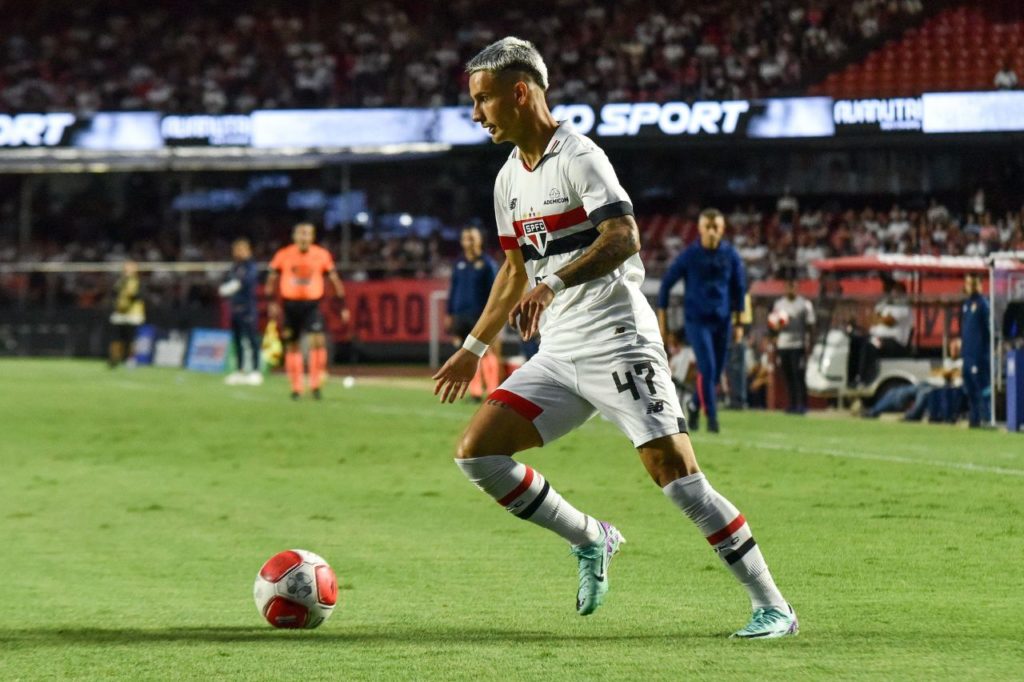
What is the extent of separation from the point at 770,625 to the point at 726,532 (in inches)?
14.1

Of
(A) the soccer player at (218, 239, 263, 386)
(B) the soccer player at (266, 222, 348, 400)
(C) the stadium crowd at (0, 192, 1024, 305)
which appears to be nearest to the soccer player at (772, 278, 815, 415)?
(B) the soccer player at (266, 222, 348, 400)

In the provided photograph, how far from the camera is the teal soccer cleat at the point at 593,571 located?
619cm

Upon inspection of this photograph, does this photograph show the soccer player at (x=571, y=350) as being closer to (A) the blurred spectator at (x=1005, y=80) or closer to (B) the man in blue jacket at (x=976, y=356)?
(B) the man in blue jacket at (x=976, y=356)

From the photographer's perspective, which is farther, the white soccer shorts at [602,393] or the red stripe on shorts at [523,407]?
the red stripe on shorts at [523,407]

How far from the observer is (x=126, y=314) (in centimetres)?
3419

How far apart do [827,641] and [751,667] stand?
602mm

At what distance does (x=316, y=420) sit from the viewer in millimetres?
18766

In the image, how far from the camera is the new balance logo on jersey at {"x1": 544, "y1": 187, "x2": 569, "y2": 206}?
5.97 metres

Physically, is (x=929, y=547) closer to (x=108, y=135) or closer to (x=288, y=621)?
(x=288, y=621)

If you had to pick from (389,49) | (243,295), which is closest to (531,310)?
(243,295)

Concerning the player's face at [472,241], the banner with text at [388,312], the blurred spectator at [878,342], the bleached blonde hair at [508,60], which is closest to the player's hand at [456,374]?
the bleached blonde hair at [508,60]

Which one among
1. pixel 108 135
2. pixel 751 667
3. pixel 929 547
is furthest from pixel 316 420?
pixel 108 135

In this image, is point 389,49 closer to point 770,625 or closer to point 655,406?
point 655,406

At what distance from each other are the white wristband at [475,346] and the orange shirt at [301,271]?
1552cm
